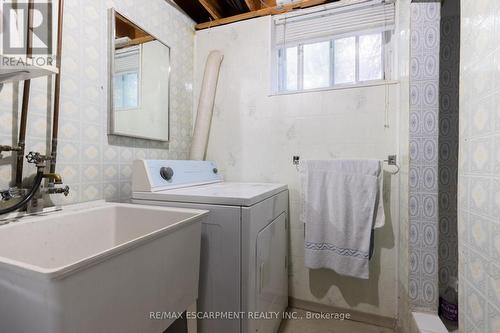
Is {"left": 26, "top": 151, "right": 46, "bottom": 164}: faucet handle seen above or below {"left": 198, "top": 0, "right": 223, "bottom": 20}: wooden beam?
below

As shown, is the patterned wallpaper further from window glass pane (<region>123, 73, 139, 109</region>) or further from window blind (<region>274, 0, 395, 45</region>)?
window glass pane (<region>123, 73, 139, 109</region>)

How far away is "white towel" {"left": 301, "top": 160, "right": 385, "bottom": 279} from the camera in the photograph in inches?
56.3

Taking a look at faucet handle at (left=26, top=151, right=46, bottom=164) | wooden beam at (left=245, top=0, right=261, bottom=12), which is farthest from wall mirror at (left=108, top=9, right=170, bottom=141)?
wooden beam at (left=245, top=0, right=261, bottom=12)

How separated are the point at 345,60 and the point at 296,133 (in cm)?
64

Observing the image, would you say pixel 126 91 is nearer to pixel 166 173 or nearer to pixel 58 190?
pixel 166 173

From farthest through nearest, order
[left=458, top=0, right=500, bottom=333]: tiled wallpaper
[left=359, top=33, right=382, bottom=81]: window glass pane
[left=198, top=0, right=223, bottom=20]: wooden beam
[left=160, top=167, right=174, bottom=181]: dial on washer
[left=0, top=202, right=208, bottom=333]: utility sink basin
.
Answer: [left=198, top=0, right=223, bottom=20]: wooden beam < [left=359, top=33, right=382, bottom=81]: window glass pane < [left=160, top=167, right=174, bottom=181]: dial on washer < [left=458, top=0, right=500, bottom=333]: tiled wallpaper < [left=0, top=202, right=208, bottom=333]: utility sink basin

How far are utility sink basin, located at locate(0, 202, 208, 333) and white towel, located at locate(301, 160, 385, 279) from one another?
872mm

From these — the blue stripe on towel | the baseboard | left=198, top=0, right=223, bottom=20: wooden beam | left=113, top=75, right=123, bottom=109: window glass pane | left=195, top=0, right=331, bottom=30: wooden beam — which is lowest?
the baseboard

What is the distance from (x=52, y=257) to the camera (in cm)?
83

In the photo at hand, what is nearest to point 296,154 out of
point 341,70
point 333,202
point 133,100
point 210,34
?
point 333,202

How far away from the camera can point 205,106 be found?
1.87m

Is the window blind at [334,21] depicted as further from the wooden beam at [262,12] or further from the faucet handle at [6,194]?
the faucet handle at [6,194]

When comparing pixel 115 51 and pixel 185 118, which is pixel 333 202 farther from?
pixel 115 51

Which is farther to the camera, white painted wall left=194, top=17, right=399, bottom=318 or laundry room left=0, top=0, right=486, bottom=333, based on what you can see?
white painted wall left=194, top=17, right=399, bottom=318
